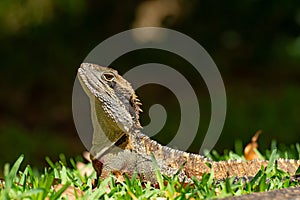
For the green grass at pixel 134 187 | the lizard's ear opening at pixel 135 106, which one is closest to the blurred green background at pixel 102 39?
the lizard's ear opening at pixel 135 106

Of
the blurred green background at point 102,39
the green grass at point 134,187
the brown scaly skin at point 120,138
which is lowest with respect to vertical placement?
the green grass at point 134,187

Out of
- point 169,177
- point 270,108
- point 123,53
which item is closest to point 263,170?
point 169,177

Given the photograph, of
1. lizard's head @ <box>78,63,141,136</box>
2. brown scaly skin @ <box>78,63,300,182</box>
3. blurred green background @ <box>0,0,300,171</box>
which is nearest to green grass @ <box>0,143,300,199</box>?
brown scaly skin @ <box>78,63,300,182</box>

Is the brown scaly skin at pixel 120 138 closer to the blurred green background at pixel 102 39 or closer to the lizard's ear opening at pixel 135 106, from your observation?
the lizard's ear opening at pixel 135 106

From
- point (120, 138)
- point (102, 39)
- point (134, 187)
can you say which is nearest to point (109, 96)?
point (120, 138)

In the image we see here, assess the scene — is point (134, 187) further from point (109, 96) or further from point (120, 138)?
point (109, 96)

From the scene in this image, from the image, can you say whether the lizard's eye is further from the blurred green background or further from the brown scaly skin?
the blurred green background
